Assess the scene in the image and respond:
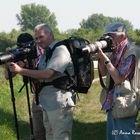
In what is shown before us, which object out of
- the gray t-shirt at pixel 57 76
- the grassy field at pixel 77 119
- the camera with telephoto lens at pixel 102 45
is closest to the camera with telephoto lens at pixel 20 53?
the gray t-shirt at pixel 57 76

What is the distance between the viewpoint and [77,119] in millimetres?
10148

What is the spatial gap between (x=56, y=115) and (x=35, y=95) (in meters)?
0.38

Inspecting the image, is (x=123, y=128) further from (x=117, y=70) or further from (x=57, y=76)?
(x=57, y=76)

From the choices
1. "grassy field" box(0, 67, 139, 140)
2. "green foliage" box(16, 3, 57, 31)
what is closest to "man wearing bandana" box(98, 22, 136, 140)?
"grassy field" box(0, 67, 139, 140)

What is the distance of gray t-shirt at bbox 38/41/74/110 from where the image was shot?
531cm

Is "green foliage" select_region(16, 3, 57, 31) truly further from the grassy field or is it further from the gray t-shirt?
the gray t-shirt

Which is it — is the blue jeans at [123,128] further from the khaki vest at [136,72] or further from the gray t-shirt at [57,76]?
the gray t-shirt at [57,76]

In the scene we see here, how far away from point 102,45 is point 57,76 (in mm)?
715

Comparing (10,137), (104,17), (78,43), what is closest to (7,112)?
(10,137)

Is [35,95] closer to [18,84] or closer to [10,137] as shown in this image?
[10,137]

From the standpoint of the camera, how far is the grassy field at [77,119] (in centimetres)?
836

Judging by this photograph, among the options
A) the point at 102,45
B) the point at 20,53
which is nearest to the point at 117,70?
the point at 102,45

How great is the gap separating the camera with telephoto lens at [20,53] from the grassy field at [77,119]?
2.67 m

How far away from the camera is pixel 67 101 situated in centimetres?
548
